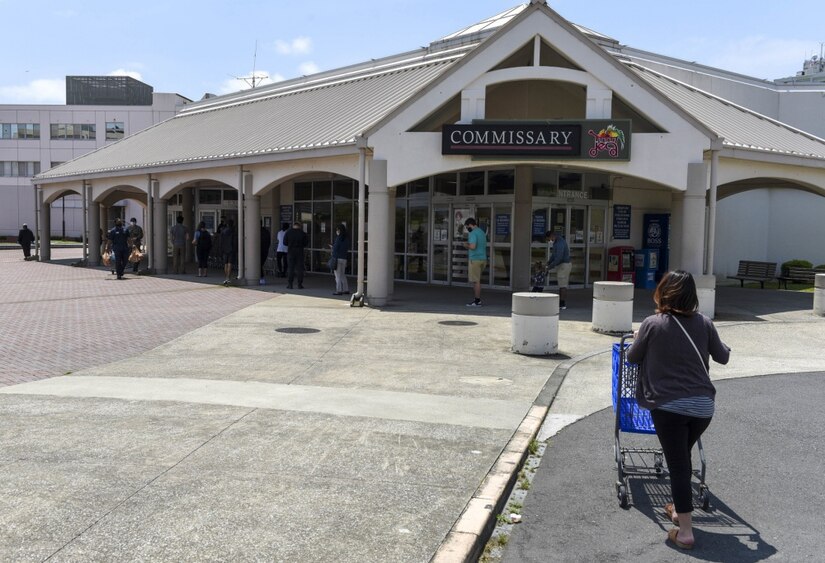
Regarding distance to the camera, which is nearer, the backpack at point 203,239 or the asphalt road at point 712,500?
the asphalt road at point 712,500

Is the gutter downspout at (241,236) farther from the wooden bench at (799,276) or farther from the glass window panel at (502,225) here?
the wooden bench at (799,276)

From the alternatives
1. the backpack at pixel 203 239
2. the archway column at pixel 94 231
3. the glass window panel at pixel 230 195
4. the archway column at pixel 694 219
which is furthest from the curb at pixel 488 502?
the archway column at pixel 94 231

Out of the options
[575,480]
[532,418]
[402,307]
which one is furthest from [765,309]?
[575,480]

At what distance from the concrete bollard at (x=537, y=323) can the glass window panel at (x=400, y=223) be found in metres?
11.7

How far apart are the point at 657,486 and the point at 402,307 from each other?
35.1 feet

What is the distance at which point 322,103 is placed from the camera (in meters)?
22.7

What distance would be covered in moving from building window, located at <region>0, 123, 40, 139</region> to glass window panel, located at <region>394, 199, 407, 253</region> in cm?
5412

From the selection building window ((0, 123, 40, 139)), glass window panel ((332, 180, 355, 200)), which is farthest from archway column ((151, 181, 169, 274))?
building window ((0, 123, 40, 139))

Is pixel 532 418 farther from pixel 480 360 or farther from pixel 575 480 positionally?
pixel 480 360

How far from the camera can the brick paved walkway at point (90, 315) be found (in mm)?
10211

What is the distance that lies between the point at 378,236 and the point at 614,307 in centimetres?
550

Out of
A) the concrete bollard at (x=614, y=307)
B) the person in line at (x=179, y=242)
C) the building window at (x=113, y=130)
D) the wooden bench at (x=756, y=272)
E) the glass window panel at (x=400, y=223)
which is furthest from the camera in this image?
the building window at (x=113, y=130)

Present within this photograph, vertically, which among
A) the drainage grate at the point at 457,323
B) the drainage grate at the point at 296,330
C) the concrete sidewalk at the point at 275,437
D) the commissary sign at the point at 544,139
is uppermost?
the commissary sign at the point at 544,139

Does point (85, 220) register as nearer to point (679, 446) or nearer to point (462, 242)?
point (462, 242)
